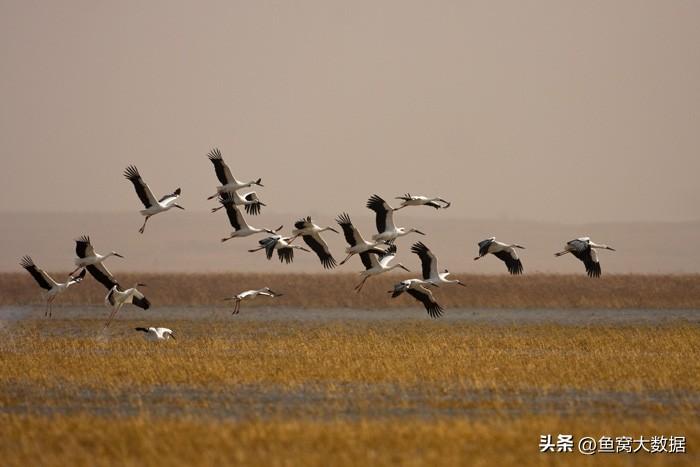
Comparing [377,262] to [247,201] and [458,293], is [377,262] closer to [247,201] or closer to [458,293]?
[247,201]

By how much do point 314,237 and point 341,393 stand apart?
10.3 metres

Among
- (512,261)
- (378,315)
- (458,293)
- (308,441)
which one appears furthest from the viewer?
(458,293)

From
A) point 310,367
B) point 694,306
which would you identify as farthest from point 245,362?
point 694,306

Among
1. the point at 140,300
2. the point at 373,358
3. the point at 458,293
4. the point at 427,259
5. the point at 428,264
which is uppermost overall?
the point at 427,259

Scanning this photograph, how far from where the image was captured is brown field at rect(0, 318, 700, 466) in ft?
46.2

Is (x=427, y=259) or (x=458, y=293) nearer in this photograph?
(x=427, y=259)

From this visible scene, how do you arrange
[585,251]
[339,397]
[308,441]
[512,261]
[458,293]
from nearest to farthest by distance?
[308,441] < [339,397] < [585,251] < [512,261] < [458,293]

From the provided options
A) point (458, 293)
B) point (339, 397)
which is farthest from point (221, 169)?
point (458, 293)

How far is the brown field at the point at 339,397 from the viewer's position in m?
14.1

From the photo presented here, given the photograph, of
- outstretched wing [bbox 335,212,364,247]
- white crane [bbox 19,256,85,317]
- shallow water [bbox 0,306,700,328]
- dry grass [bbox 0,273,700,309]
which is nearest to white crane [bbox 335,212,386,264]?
outstretched wing [bbox 335,212,364,247]

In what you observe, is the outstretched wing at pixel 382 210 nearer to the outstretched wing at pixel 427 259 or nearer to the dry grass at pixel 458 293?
the outstretched wing at pixel 427 259

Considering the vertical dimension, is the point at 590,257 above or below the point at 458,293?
above

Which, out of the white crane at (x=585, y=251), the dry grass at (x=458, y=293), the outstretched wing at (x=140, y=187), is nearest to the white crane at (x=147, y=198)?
the outstretched wing at (x=140, y=187)

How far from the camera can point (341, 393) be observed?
62.4ft
